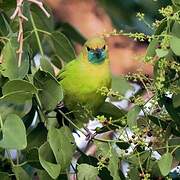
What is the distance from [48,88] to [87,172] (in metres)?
0.17

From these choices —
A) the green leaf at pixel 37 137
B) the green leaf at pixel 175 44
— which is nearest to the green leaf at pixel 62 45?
Answer: the green leaf at pixel 37 137

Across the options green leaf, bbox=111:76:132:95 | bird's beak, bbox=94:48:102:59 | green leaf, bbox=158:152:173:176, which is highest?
green leaf, bbox=158:152:173:176

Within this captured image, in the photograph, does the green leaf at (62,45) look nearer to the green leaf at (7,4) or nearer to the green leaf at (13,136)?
the green leaf at (7,4)

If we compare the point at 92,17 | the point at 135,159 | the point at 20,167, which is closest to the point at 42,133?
the point at 20,167

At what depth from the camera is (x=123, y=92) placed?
2.17 m

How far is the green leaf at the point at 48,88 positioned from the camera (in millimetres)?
1568

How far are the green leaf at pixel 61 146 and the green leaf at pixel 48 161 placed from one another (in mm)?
15

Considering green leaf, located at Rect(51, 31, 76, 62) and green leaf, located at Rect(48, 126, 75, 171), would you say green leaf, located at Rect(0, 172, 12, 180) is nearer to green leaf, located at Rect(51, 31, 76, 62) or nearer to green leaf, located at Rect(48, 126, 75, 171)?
green leaf, located at Rect(48, 126, 75, 171)

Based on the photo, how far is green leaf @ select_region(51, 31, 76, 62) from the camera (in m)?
1.95

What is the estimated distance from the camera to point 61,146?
1549 millimetres

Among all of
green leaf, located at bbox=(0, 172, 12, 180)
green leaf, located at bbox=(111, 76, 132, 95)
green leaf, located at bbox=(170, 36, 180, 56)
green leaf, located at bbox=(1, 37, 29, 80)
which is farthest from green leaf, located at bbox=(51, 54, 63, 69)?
green leaf, located at bbox=(170, 36, 180, 56)

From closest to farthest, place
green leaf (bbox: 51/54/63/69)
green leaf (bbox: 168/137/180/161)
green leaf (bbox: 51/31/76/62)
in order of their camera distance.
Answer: green leaf (bbox: 168/137/180/161)
green leaf (bbox: 51/31/76/62)
green leaf (bbox: 51/54/63/69)

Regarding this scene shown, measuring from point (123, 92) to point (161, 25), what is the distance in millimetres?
669

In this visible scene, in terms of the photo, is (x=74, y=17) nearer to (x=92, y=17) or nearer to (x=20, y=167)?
(x=92, y=17)
